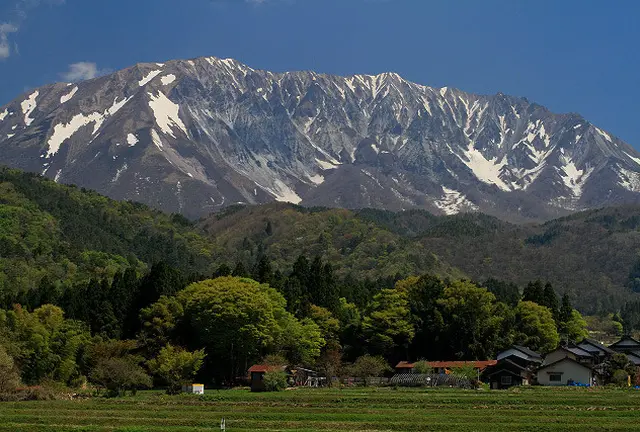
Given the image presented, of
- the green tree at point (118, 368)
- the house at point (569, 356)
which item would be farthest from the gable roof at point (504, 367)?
the green tree at point (118, 368)

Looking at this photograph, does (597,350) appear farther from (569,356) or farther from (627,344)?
(627,344)

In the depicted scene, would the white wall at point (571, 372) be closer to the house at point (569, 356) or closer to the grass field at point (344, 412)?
the house at point (569, 356)

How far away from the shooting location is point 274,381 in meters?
74.4

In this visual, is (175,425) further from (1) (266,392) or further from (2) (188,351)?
(2) (188,351)

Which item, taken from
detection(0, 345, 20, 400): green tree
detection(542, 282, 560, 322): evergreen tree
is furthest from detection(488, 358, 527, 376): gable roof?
detection(0, 345, 20, 400): green tree

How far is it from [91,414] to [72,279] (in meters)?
89.4

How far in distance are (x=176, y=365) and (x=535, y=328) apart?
40.7 meters

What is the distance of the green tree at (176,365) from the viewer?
76.9m

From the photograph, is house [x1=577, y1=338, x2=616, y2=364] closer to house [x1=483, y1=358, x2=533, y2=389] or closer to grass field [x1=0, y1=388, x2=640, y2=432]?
house [x1=483, y1=358, x2=533, y2=389]

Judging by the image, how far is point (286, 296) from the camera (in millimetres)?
99562

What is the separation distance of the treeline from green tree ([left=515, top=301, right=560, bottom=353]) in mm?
111

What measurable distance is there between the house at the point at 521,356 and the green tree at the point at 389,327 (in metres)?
10.4

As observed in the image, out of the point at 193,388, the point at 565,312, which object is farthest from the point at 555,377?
the point at 193,388

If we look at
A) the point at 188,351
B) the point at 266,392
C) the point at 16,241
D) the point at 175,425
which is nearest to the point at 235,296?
the point at 188,351
